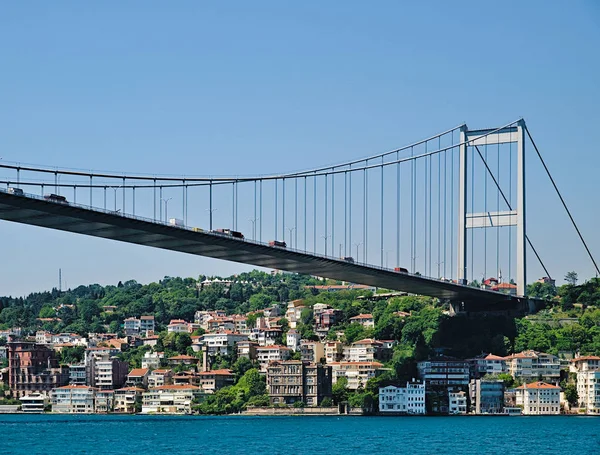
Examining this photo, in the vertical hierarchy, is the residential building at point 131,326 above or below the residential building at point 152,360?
above

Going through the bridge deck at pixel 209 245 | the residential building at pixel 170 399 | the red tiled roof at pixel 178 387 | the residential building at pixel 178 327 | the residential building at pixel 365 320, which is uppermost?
the bridge deck at pixel 209 245

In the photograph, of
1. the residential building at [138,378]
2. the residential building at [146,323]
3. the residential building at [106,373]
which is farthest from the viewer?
the residential building at [146,323]

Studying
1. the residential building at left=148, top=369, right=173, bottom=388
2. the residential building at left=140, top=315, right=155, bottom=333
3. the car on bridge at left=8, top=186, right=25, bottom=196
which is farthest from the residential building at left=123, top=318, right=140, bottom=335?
the car on bridge at left=8, top=186, right=25, bottom=196

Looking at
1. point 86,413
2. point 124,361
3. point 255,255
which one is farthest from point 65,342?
point 255,255

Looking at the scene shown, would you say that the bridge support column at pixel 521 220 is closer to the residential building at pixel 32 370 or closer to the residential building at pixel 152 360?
the residential building at pixel 152 360

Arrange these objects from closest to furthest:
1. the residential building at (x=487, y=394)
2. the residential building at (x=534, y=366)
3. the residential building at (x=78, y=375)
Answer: the residential building at (x=534, y=366), the residential building at (x=487, y=394), the residential building at (x=78, y=375)

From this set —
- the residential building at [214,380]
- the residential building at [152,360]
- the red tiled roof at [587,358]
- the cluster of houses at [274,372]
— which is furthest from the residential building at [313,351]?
the red tiled roof at [587,358]

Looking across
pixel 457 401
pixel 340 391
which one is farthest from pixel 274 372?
pixel 457 401
